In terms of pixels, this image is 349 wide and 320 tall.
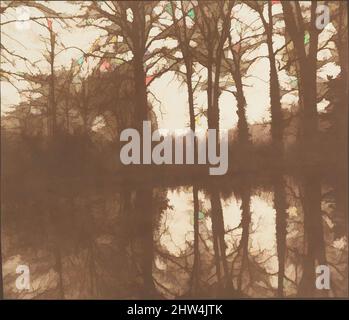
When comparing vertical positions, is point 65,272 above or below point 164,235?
below

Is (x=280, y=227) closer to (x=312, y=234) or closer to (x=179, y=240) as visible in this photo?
(x=312, y=234)

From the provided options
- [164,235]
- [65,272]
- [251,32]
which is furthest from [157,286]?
[251,32]

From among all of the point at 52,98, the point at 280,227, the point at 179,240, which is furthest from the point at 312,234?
the point at 52,98

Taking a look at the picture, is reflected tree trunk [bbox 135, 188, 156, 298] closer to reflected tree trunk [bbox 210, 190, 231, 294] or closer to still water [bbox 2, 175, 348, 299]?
still water [bbox 2, 175, 348, 299]

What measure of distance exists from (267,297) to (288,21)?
795mm

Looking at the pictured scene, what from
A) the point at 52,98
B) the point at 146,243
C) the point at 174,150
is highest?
the point at 52,98

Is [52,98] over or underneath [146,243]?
over

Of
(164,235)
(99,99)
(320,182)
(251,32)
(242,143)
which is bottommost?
(164,235)

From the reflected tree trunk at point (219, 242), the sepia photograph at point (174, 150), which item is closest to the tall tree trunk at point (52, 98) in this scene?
the sepia photograph at point (174, 150)

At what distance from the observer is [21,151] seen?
1187 mm

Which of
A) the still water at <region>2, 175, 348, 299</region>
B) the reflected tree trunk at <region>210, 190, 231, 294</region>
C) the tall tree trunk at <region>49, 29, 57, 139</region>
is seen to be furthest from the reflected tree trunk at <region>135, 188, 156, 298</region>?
the tall tree trunk at <region>49, 29, 57, 139</region>

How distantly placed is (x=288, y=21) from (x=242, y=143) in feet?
1.23

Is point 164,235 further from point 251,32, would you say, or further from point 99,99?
point 251,32

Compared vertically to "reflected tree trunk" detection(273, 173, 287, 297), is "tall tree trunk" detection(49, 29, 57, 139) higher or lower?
higher
